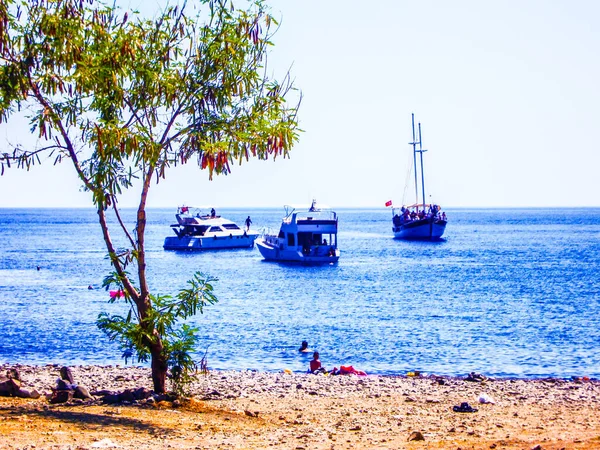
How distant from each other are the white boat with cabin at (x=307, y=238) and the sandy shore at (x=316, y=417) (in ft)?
168

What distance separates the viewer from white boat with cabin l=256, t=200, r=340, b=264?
7219 cm

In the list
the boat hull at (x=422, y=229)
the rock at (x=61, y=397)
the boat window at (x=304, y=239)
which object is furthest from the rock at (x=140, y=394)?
the boat hull at (x=422, y=229)

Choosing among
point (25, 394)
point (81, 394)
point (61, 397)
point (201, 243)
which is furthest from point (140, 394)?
point (201, 243)

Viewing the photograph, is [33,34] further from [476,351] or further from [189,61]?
[476,351]

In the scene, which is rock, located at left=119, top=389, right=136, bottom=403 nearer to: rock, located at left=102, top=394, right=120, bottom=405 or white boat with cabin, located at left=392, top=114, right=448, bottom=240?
rock, located at left=102, top=394, right=120, bottom=405

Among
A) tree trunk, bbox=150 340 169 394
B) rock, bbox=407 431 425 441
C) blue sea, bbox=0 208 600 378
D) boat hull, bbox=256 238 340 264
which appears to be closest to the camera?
rock, bbox=407 431 425 441

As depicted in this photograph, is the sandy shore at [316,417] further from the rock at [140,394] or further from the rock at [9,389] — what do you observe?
the rock at [140,394]

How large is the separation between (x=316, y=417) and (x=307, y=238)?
60.0m

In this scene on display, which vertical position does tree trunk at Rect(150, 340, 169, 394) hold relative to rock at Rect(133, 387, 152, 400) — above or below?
above

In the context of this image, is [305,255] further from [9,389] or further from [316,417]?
[316,417]

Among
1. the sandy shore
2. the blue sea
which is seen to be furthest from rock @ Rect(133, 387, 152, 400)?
the blue sea

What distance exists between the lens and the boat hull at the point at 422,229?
120062 mm

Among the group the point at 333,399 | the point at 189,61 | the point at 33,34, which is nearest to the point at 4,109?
the point at 33,34

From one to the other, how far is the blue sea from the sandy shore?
20.8 feet
